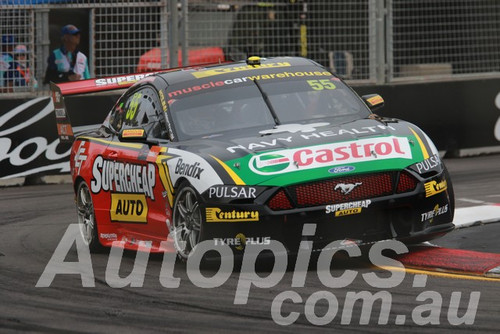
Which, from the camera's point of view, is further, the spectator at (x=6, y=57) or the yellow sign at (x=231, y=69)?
the spectator at (x=6, y=57)

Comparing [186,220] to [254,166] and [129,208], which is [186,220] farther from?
[129,208]

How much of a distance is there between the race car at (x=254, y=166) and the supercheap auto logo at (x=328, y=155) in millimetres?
10

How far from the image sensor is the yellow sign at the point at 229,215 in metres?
8.11

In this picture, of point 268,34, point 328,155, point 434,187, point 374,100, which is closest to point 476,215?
point 374,100

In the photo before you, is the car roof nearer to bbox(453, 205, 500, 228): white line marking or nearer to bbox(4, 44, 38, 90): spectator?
bbox(453, 205, 500, 228): white line marking

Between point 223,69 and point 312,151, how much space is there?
2.06 m

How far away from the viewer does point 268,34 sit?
16234 mm

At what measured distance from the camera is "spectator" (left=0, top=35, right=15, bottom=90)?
15.4 meters

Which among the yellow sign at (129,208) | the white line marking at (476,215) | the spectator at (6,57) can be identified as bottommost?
the white line marking at (476,215)

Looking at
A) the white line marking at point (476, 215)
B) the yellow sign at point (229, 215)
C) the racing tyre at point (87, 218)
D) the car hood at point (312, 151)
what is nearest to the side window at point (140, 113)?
the racing tyre at point (87, 218)

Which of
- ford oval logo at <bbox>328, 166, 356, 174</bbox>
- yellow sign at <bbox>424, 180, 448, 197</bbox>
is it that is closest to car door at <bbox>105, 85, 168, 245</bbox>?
ford oval logo at <bbox>328, 166, 356, 174</bbox>

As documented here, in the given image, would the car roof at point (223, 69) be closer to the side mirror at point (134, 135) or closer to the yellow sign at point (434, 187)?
the side mirror at point (134, 135)

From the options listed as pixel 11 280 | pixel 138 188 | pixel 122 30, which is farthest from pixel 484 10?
pixel 11 280

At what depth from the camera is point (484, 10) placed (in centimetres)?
1719
